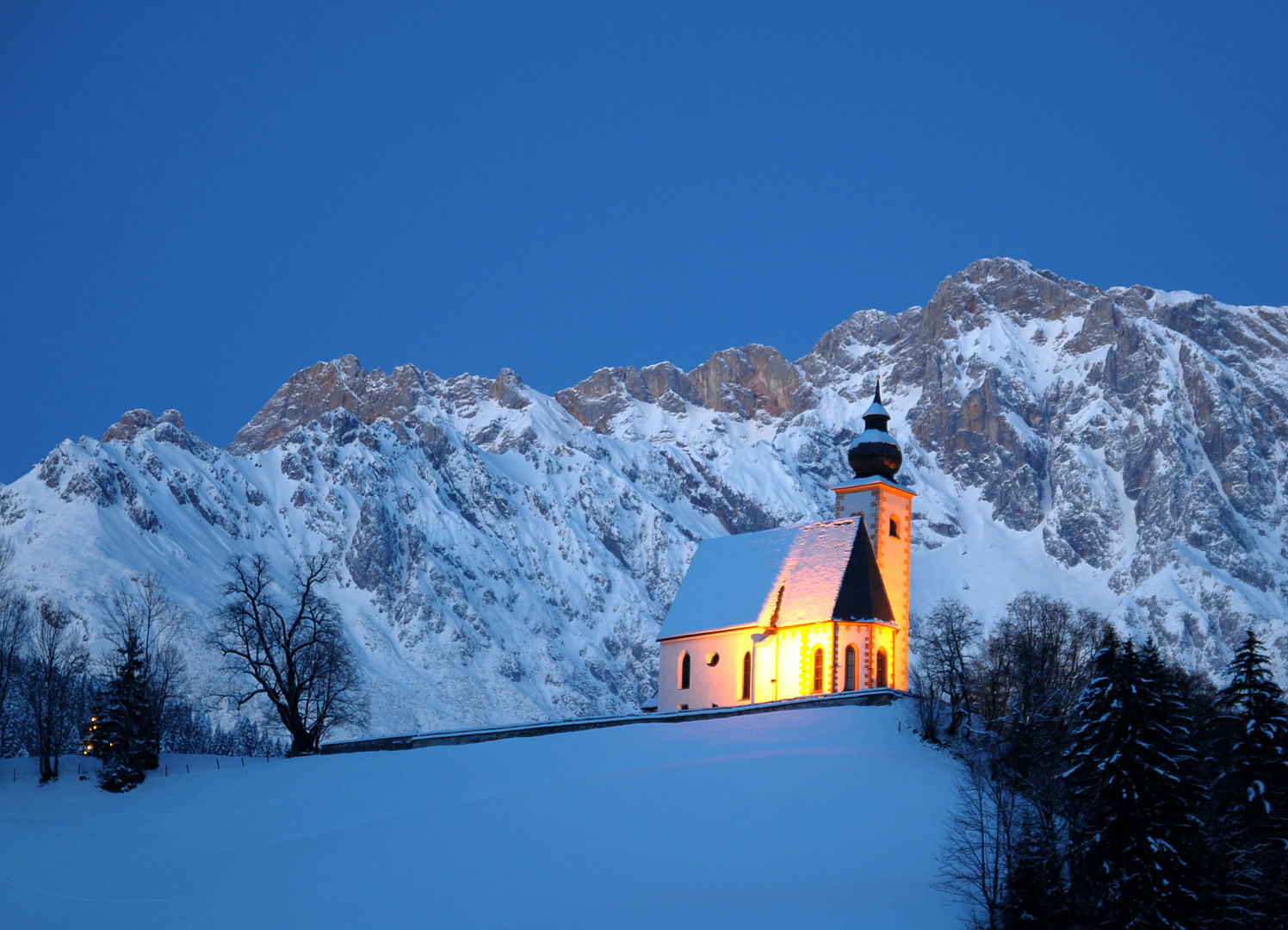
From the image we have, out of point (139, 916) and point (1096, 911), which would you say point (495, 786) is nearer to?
point (139, 916)

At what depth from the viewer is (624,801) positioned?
4831 cm

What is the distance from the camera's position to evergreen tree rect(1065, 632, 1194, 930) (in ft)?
117

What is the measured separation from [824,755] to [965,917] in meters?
12.9

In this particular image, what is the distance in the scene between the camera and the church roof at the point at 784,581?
232ft

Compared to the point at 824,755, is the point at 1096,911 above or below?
below

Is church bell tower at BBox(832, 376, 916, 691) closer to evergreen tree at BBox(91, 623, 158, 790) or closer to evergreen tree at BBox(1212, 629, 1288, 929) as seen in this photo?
evergreen tree at BBox(91, 623, 158, 790)

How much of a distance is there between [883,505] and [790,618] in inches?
505

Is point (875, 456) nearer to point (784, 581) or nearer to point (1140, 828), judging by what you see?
point (784, 581)

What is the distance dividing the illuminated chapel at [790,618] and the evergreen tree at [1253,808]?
27824 mm

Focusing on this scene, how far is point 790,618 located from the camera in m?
71.4

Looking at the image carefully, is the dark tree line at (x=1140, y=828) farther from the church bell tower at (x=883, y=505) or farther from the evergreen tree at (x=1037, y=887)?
the church bell tower at (x=883, y=505)

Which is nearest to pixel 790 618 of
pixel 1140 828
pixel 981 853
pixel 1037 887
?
pixel 981 853

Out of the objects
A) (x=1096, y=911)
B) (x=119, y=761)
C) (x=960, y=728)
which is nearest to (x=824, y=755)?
(x=960, y=728)

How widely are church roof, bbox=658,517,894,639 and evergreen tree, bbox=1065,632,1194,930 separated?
31.2 metres
